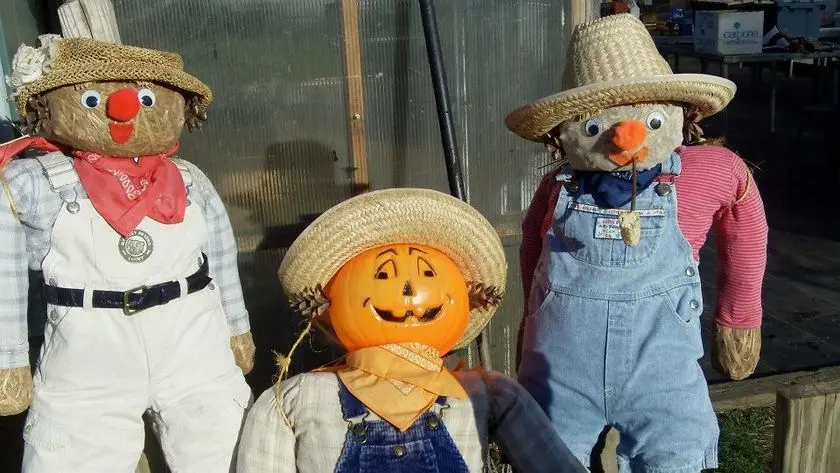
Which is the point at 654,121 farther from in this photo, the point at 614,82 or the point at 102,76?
the point at 102,76

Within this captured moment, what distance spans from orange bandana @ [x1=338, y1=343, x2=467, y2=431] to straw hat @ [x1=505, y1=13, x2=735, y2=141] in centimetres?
76

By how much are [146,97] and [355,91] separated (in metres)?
1.34

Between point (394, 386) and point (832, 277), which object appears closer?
point (394, 386)

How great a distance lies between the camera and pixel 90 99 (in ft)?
7.67

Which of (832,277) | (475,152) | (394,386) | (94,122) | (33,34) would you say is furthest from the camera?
(832,277)

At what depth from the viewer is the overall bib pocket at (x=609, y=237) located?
2332mm

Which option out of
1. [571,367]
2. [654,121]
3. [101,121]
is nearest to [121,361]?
[101,121]

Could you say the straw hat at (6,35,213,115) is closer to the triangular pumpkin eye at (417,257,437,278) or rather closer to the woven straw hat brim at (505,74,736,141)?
the triangular pumpkin eye at (417,257,437,278)

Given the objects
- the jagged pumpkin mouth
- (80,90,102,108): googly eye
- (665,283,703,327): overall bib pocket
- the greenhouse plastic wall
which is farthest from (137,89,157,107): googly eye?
(665,283,703,327): overall bib pocket

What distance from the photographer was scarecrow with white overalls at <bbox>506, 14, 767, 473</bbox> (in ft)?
7.63

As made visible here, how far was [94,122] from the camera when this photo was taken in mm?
A: 2346

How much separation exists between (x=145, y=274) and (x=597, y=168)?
132cm

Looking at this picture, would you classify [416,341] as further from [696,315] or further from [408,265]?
[696,315]

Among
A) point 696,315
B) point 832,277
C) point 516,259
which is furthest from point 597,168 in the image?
point 832,277
